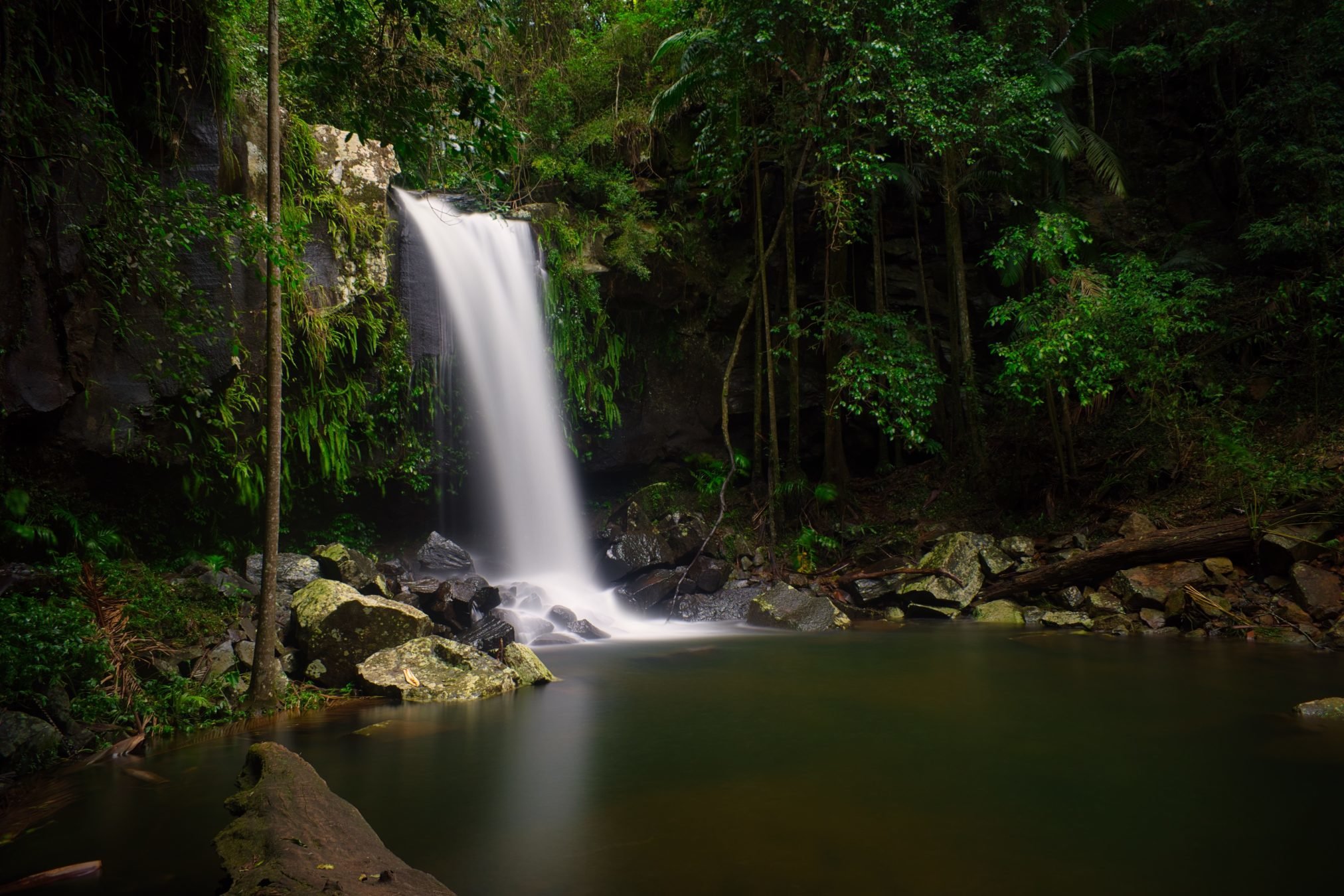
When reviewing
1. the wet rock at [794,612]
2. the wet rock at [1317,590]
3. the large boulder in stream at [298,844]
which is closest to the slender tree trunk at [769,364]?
the wet rock at [794,612]

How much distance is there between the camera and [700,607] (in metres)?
11.2

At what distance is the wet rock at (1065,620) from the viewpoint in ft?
30.5

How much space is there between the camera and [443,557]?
10953mm

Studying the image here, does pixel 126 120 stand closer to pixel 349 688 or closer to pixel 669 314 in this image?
pixel 349 688

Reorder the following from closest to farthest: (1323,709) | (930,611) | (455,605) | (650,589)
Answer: (1323,709)
(455,605)
(930,611)
(650,589)

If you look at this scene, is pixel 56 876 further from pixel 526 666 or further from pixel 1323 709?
Result: pixel 1323 709

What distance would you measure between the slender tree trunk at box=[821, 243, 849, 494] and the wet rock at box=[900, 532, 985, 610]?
7.64 feet

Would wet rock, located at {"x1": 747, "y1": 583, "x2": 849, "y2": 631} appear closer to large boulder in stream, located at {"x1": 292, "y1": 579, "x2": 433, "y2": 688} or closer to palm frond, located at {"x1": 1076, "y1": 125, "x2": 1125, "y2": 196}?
large boulder in stream, located at {"x1": 292, "y1": 579, "x2": 433, "y2": 688}

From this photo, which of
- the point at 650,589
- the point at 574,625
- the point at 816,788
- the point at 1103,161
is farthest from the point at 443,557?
the point at 1103,161

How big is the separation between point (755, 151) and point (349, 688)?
10.0 meters

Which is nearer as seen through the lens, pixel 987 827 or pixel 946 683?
pixel 987 827

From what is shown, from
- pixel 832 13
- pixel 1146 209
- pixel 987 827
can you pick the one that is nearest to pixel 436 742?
pixel 987 827

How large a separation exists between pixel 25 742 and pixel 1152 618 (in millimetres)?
10670

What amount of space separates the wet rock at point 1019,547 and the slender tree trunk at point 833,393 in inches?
114
